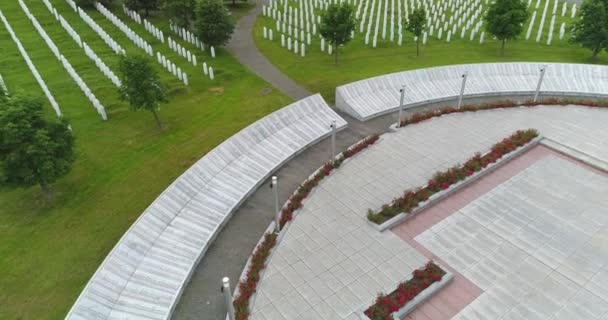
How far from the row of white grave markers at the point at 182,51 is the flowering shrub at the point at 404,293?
70.9ft

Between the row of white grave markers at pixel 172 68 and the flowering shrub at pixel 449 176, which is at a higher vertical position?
the row of white grave markers at pixel 172 68

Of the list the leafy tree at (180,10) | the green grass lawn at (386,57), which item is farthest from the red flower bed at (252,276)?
the leafy tree at (180,10)

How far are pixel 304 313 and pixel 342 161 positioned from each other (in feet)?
28.1

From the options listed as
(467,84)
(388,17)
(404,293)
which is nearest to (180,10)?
(388,17)

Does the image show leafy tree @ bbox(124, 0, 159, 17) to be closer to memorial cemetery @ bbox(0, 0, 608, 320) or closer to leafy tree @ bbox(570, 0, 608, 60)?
memorial cemetery @ bbox(0, 0, 608, 320)

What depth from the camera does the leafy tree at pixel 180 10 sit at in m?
32.8

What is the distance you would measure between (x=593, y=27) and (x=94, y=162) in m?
33.5

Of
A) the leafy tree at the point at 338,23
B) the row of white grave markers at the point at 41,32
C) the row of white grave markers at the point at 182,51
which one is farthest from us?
the row of white grave markers at the point at 41,32

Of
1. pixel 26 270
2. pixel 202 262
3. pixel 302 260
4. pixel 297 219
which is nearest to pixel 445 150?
pixel 297 219

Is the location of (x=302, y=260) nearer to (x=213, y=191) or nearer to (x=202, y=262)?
(x=202, y=262)

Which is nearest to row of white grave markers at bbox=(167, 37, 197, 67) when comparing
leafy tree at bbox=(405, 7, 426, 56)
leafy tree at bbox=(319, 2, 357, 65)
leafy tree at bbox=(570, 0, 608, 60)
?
leafy tree at bbox=(319, 2, 357, 65)

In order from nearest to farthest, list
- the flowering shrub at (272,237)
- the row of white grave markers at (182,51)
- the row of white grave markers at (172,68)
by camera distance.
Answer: the flowering shrub at (272,237) < the row of white grave markers at (172,68) < the row of white grave markers at (182,51)

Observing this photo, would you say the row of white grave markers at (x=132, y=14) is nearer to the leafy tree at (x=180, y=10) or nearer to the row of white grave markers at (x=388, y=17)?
the leafy tree at (x=180, y=10)

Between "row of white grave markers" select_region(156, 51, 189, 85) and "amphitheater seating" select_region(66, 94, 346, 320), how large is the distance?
28.1 feet
